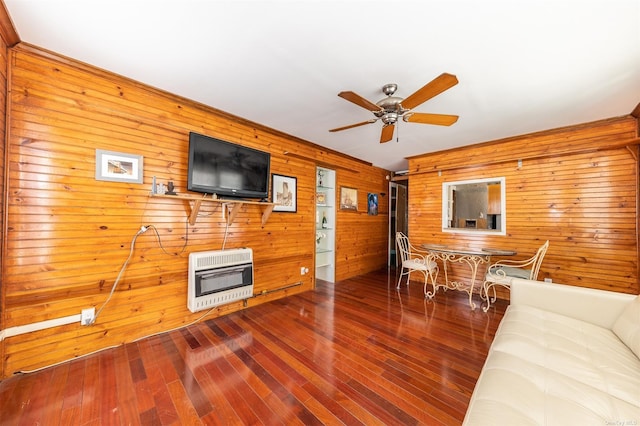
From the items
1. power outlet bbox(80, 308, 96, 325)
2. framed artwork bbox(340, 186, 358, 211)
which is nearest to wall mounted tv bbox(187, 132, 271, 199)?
power outlet bbox(80, 308, 96, 325)

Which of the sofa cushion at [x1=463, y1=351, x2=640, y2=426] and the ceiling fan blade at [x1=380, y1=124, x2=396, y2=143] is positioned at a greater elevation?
the ceiling fan blade at [x1=380, y1=124, x2=396, y2=143]

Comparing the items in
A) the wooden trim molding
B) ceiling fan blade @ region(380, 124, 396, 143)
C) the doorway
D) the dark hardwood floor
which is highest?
the wooden trim molding

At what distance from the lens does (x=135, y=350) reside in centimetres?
221

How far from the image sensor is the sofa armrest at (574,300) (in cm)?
178

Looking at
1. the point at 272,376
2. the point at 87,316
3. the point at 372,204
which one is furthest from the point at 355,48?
the point at 372,204

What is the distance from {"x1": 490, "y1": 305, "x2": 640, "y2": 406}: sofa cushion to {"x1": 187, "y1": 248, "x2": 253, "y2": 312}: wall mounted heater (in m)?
2.56

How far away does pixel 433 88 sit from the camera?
182 cm

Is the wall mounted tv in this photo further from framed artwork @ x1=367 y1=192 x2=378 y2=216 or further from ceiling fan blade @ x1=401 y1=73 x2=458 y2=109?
framed artwork @ x1=367 y1=192 x2=378 y2=216

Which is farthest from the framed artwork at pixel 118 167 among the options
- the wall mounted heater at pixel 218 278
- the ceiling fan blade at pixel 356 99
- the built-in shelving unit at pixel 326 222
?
the built-in shelving unit at pixel 326 222

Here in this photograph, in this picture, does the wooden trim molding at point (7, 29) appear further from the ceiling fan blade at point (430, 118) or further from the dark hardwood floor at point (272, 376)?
the ceiling fan blade at point (430, 118)

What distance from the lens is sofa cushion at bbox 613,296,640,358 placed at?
4.79 feet

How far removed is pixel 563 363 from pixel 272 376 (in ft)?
6.23

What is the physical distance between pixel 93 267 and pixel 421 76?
135 inches

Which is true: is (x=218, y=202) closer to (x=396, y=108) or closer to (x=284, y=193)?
(x=284, y=193)
